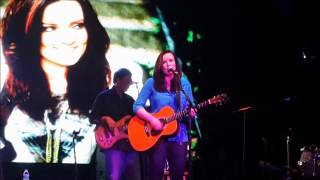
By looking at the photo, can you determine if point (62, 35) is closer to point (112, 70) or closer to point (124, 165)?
point (112, 70)

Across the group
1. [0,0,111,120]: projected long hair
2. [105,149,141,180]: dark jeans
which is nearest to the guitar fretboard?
[105,149,141,180]: dark jeans

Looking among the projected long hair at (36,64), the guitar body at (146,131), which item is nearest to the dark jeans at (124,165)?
the guitar body at (146,131)

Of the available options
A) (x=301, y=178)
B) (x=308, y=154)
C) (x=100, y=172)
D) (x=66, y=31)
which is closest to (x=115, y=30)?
(x=66, y=31)

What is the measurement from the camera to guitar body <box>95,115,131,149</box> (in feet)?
22.6

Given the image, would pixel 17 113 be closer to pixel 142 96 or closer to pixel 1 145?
pixel 1 145

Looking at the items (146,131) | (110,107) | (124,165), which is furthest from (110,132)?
(146,131)

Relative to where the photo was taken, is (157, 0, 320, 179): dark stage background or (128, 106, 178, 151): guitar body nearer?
(128, 106, 178, 151): guitar body

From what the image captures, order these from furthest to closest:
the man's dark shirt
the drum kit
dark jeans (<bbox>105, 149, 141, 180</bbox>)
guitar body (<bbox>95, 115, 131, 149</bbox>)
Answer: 1. the drum kit
2. the man's dark shirt
3. guitar body (<bbox>95, 115, 131, 149</bbox>)
4. dark jeans (<bbox>105, 149, 141, 180</bbox>)

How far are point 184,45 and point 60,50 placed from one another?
190 cm

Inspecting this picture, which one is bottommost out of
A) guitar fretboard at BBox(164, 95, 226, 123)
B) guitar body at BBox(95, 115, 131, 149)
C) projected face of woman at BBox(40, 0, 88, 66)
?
guitar body at BBox(95, 115, 131, 149)

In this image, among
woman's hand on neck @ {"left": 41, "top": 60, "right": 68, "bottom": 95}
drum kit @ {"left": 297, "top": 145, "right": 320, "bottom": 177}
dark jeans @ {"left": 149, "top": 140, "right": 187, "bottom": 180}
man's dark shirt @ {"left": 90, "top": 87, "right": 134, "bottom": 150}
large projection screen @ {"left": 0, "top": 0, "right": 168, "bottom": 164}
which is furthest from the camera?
woman's hand on neck @ {"left": 41, "top": 60, "right": 68, "bottom": 95}

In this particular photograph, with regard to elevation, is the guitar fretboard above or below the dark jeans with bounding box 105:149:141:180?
above

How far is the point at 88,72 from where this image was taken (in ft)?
26.7

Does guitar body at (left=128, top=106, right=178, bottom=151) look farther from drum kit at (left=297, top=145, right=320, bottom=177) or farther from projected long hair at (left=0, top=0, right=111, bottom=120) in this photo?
drum kit at (left=297, top=145, right=320, bottom=177)
